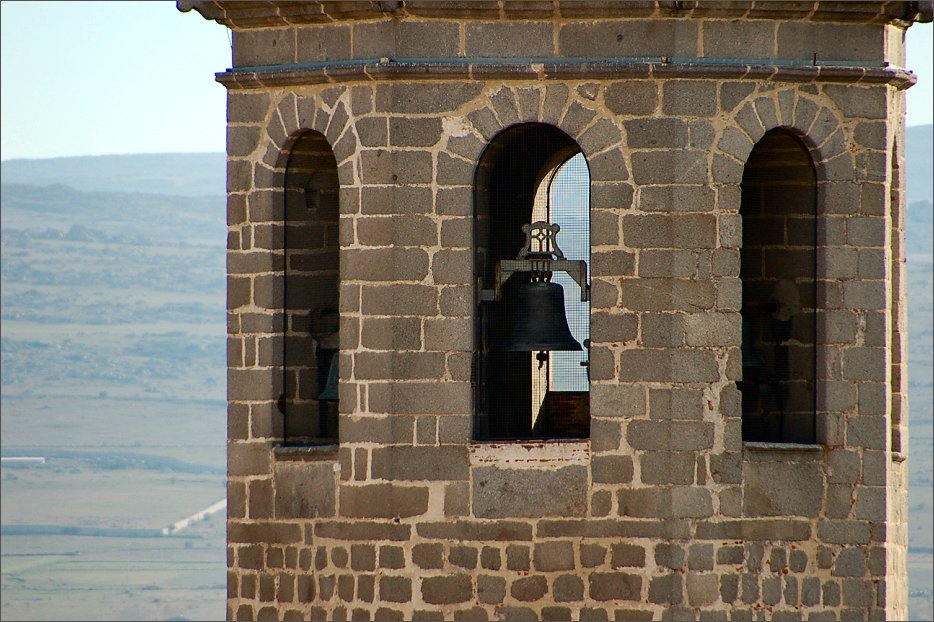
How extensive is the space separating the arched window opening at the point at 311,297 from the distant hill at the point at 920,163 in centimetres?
11128

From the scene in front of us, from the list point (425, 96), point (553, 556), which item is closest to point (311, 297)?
point (425, 96)

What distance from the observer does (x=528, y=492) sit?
1597 cm

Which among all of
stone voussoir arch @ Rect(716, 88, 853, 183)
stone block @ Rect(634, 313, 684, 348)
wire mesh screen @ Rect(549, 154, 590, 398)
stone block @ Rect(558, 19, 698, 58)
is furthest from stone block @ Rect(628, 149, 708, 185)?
stone block @ Rect(634, 313, 684, 348)

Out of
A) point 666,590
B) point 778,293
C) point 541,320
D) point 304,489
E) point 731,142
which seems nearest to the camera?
point 666,590

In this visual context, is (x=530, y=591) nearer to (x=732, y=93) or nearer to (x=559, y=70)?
(x=559, y=70)

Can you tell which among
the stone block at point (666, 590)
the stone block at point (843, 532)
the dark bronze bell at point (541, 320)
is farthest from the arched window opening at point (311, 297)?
the stone block at point (843, 532)

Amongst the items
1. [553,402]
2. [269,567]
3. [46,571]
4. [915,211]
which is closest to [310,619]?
[269,567]

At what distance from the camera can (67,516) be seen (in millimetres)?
119188

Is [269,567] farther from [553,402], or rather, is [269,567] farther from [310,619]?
[553,402]

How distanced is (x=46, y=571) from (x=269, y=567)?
100052mm

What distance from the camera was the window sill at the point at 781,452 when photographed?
1614cm

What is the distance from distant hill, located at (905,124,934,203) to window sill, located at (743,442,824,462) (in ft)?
366

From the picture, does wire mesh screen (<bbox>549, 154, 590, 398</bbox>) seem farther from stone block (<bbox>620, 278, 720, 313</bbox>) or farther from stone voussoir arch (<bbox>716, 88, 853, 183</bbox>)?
stone voussoir arch (<bbox>716, 88, 853, 183</bbox>)

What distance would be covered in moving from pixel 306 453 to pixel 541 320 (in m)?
2.14
